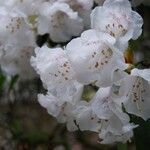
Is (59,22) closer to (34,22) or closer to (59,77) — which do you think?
(34,22)

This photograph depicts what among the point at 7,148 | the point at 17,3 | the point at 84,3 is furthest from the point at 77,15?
the point at 7,148

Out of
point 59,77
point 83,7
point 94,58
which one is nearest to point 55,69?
point 59,77

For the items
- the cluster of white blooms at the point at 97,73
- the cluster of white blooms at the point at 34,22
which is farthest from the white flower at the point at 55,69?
the cluster of white blooms at the point at 34,22

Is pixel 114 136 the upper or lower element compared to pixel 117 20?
lower

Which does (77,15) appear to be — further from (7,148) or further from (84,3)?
(7,148)

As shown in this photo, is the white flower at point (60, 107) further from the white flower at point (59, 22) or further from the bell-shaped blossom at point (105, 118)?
the white flower at point (59, 22)

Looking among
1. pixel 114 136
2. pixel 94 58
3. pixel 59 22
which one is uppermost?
pixel 94 58

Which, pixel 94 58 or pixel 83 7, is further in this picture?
pixel 83 7
